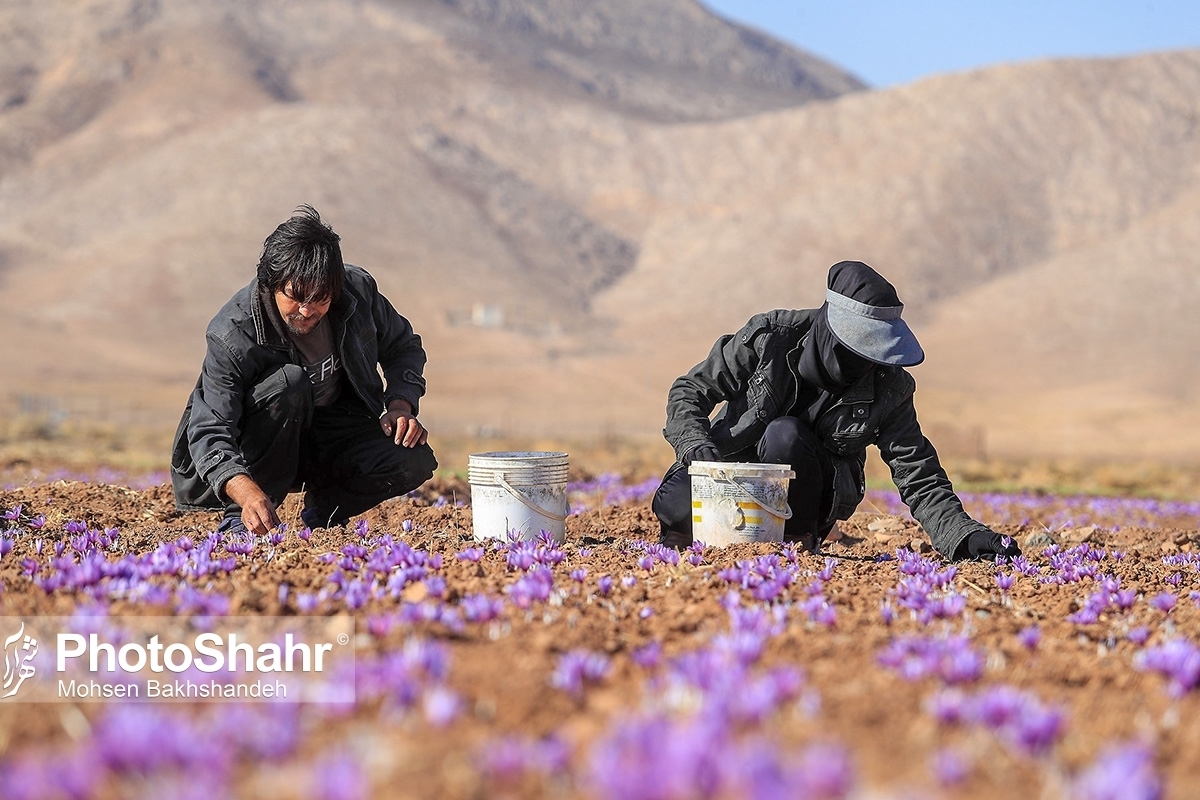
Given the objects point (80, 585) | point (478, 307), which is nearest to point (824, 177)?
point (478, 307)

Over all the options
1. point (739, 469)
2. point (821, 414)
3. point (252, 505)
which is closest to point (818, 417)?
point (821, 414)

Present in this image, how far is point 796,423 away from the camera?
519cm

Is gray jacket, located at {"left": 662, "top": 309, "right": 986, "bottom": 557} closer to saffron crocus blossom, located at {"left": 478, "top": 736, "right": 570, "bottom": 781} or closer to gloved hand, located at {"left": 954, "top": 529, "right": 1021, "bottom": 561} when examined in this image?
gloved hand, located at {"left": 954, "top": 529, "right": 1021, "bottom": 561}

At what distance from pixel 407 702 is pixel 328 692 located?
16cm

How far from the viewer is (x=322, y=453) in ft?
18.9

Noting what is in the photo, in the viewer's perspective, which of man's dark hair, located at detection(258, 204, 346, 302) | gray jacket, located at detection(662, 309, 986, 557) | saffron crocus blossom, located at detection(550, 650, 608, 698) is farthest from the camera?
gray jacket, located at detection(662, 309, 986, 557)

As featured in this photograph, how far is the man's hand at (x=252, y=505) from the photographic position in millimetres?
4504

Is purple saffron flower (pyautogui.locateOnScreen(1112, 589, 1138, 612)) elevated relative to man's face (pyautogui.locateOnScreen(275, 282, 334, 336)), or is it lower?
lower

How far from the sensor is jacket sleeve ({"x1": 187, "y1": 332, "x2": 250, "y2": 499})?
4820 millimetres

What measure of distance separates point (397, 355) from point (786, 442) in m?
2.04

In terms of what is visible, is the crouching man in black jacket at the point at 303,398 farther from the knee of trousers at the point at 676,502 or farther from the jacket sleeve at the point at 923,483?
the jacket sleeve at the point at 923,483

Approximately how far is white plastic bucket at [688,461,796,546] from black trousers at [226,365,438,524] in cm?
154

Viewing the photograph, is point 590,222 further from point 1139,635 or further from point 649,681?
point 649,681

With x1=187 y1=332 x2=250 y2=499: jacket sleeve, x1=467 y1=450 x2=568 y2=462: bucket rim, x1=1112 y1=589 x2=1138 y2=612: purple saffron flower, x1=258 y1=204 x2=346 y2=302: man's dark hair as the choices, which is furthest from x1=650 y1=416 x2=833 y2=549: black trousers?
x1=187 y1=332 x2=250 y2=499: jacket sleeve
